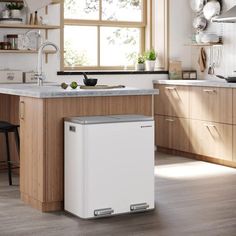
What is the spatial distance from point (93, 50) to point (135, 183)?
328cm

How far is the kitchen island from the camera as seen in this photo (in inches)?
173

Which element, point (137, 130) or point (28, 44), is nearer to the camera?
point (137, 130)

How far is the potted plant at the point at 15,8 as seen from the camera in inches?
248

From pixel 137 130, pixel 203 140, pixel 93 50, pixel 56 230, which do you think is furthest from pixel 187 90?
pixel 56 230

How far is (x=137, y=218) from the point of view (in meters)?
4.29

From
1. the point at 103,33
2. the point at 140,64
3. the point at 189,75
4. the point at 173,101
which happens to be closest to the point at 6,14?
the point at 103,33

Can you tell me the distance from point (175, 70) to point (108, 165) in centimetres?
342

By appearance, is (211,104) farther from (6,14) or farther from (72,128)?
(72,128)

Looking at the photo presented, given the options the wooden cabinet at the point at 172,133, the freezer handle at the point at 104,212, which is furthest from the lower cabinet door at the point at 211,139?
the freezer handle at the point at 104,212

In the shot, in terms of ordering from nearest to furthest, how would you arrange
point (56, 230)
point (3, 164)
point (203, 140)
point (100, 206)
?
point (56, 230) → point (100, 206) → point (3, 164) → point (203, 140)

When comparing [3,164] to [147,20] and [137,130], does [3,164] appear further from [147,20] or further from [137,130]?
[147,20]

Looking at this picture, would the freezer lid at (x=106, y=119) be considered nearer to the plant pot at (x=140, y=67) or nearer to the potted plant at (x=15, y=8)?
the potted plant at (x=15, y=8)

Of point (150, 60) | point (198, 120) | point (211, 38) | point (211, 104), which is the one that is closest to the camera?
point (211, 104)

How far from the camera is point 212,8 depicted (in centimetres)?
711
